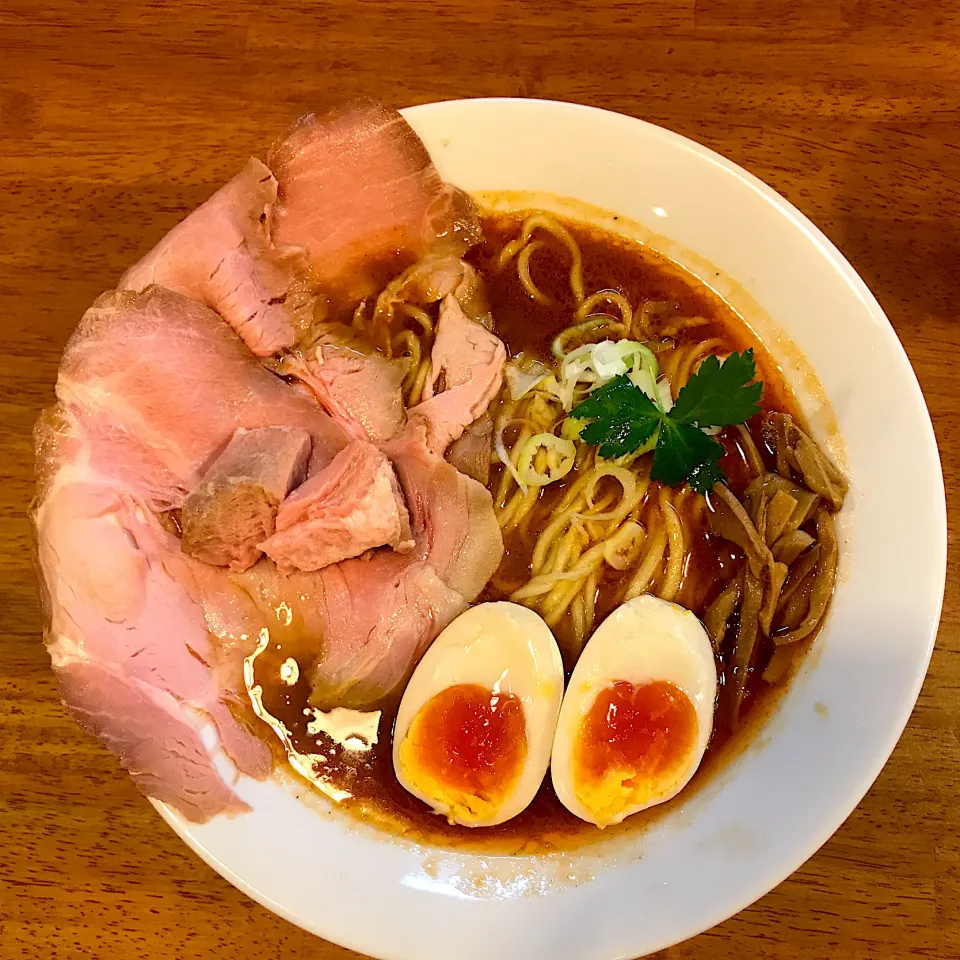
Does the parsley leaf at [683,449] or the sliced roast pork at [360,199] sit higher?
the sliced roast pork at [360,199]

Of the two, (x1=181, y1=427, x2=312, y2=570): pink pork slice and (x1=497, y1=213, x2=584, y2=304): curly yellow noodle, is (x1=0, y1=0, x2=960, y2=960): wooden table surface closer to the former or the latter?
(x1=497, y1=213, x2=584, y2=304): curly yellow noodle

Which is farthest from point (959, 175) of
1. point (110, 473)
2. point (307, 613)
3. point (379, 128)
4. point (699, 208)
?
point (110, 473)

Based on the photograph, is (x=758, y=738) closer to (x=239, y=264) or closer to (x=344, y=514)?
(x=344, y=514)

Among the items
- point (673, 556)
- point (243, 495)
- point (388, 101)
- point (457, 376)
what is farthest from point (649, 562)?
point (388, 101)

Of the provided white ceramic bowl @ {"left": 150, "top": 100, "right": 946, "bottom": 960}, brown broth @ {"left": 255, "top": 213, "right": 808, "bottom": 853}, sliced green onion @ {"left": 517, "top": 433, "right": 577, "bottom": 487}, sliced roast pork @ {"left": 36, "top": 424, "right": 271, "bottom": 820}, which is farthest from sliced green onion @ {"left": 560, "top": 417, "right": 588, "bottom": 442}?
sliced roast pork @ {"left": 36, "top": 424, "right": 271, "bottom": 820}

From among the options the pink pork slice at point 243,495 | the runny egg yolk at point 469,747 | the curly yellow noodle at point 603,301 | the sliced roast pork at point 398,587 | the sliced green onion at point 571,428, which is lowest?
the runny egg yolk at point 469,747

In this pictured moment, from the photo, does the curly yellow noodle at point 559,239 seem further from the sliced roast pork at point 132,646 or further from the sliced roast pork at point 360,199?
the sliced roast pork at point 132,646

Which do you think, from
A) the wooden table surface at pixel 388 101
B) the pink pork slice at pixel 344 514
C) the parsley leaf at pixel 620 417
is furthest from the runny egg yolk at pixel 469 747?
the parsley leaf at pixel 620 417
